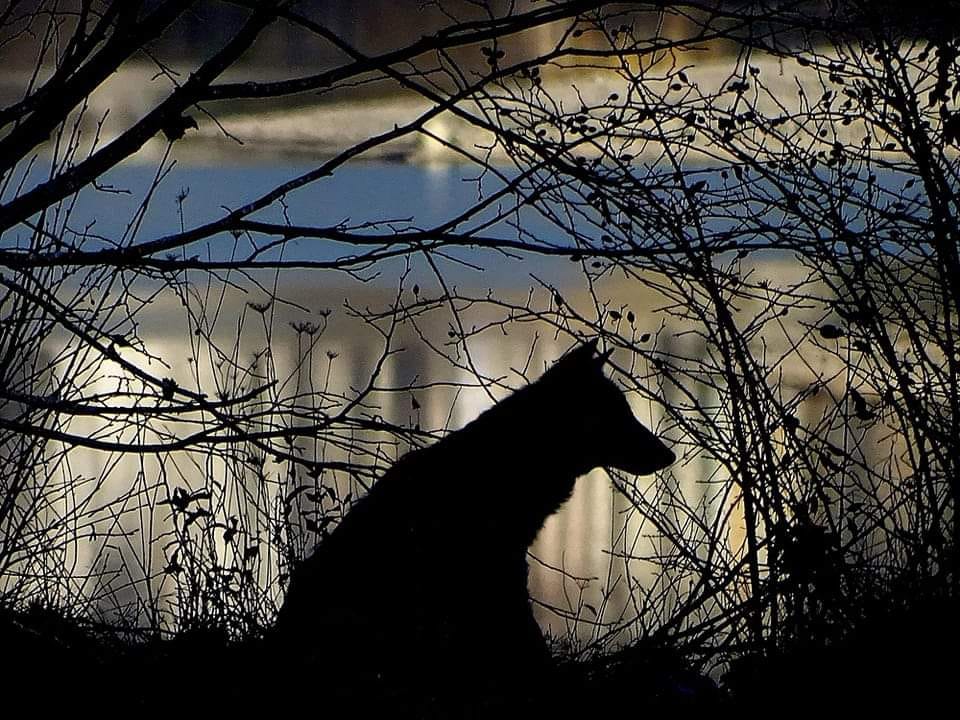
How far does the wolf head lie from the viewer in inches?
211

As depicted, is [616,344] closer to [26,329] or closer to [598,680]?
[598,680]

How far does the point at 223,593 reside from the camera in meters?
4.55

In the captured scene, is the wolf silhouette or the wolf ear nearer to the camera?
the wolf silhouette

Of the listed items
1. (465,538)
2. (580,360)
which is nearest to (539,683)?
(465,538)

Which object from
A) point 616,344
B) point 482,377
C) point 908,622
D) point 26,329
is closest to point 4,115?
point 26,329

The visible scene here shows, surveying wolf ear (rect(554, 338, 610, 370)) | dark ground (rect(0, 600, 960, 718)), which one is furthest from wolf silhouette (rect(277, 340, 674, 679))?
dark ground (rect(0, 600, 960, 718))

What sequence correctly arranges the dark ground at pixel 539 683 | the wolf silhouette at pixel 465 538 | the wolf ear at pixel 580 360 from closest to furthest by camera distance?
the dark ground at pixel 539 683 → the wolf silhouette at pixel 465 538 → the wolf ear at pixel 580 360

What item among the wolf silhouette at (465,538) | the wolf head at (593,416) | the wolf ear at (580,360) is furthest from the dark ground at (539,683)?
the wolf ear at (580,360)

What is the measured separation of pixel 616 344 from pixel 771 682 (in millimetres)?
1414

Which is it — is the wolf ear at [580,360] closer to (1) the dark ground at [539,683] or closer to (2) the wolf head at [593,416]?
(2) the wolf head at [593,416]

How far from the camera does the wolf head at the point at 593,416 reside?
537cm

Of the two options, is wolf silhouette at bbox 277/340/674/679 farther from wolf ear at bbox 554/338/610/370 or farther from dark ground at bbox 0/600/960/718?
dark ground at bbox 0/600/960/718

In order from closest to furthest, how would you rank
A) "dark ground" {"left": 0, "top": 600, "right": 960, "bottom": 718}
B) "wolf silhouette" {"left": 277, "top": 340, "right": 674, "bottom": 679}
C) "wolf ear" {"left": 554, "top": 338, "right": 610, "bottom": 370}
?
"dark ground" {"left": 0, "top": 600, "right": 960, "bottom": 718} → "wolf silhouette" {"left": 277, "top": 340, "right": 674, "bottom": 679} → "wolf ear" {"left": 554, "top": 338, "right": 610, "bottom": 370}

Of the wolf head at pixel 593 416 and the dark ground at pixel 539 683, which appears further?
the wolf head at pixel 593 416
